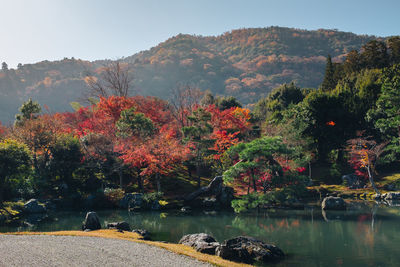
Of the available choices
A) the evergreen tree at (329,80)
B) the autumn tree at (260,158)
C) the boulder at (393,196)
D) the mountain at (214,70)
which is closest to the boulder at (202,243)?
the autumn tree at (260,158)

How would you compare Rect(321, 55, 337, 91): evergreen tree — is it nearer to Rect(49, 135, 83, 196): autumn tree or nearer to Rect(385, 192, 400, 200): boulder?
Rect(385, 192, 400, 200): boulder

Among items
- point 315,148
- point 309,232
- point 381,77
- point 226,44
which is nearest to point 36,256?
point 309,232

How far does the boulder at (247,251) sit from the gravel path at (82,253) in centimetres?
190

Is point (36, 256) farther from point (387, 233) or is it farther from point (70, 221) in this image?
point (387, 233)

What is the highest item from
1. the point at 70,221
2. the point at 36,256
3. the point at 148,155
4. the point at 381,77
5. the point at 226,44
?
the point at 226,44

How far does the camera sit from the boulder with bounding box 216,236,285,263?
1380 centimetres

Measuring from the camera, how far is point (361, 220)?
893 inches

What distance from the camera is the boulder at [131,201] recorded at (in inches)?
1150

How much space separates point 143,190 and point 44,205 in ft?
30.4

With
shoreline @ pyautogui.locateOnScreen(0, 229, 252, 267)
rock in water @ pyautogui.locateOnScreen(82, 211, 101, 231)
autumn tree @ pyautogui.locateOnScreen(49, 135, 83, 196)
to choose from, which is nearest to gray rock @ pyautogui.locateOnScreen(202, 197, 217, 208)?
rock in water @ pyautogui.locateOnScreen(82, 211, 101, 231)

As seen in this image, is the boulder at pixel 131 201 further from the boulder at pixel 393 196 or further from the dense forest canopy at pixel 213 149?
the boulder at pixel 393 196

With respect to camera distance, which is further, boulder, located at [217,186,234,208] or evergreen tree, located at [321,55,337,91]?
evergreen tree, located at [321,55,337,91]

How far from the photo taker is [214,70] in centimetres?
13650

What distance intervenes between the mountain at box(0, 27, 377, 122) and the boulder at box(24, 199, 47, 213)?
95.3 meters
